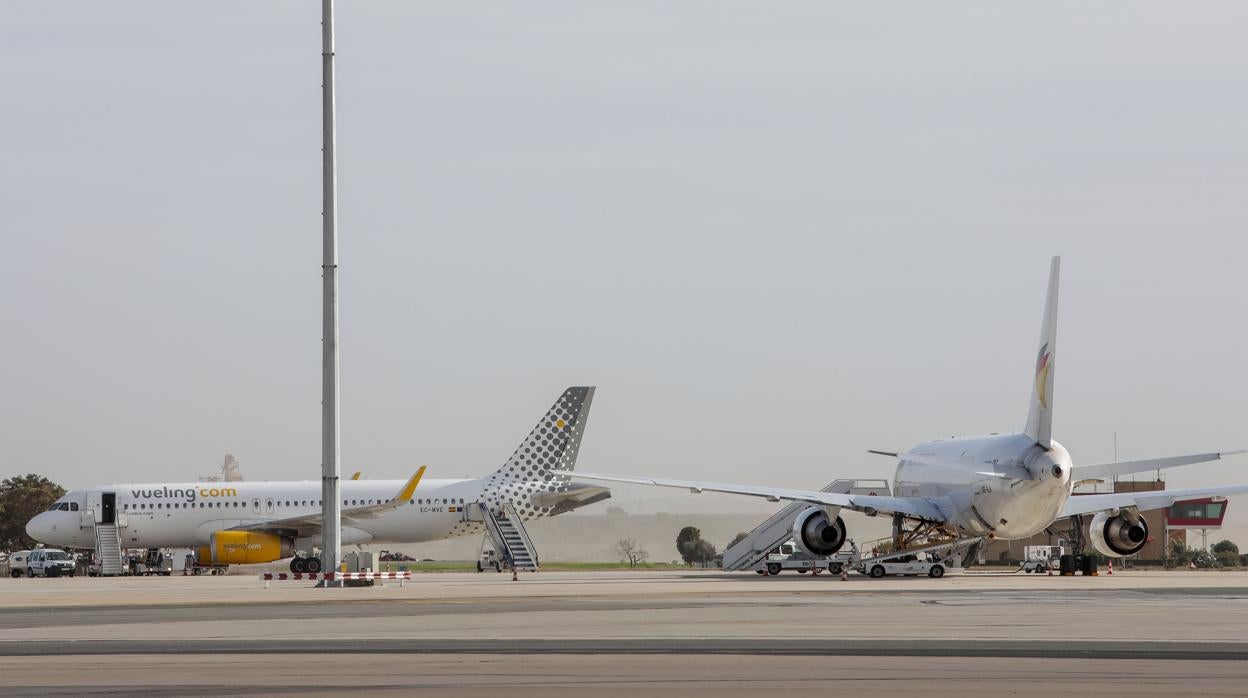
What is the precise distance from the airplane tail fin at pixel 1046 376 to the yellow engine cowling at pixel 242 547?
3033 centimetres

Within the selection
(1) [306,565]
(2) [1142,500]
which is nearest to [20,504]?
(1) [306,565]

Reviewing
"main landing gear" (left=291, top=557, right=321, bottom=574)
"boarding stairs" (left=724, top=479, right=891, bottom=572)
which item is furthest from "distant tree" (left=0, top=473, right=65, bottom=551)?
"boarding stairs" (left=724, top=479, right=891, bottom=572)

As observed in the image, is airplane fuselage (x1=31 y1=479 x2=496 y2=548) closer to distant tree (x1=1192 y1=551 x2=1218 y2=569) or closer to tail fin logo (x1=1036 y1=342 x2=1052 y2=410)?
tail fin logo (x1=1036 y1=342 x2=1052 y2=410)

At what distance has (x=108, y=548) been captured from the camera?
192ft

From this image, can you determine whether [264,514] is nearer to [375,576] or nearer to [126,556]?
[126,556]

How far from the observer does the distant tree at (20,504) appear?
3661 inches

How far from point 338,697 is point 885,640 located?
693 cm

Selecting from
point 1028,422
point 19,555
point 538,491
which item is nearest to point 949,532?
point 1028,422

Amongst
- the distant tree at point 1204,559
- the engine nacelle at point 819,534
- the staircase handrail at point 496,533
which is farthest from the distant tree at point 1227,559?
the engine nacelle at point 819,534

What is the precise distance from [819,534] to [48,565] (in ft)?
110

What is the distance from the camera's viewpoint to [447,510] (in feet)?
194

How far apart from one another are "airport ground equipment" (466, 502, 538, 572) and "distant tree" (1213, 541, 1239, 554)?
2058 inches

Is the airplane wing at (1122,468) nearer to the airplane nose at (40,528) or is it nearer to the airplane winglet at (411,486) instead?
the airplane winglet at (411,486)

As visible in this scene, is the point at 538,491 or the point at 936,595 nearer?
the point at 936,595
